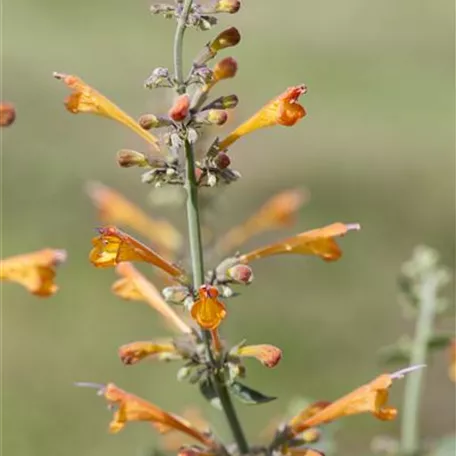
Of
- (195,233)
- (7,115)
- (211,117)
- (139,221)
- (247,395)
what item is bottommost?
(247,395)

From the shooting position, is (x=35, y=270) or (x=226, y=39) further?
(x=35, y=270)

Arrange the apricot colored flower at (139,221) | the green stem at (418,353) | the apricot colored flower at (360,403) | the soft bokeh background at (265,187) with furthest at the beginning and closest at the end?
the soft bokeh background at (265,187) < the apricot colored flower at (139,221) < the green stem at (418,353) < the apricot colored flower at (360,403)

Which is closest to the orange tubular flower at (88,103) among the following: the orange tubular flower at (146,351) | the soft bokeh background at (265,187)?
the orange tubular flower at (146,351)

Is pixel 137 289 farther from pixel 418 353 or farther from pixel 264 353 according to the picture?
pixel 418 353

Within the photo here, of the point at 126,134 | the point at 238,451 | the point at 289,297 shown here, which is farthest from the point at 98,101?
the point at 126,134

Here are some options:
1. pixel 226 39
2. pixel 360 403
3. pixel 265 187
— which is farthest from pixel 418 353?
pixel 265 187

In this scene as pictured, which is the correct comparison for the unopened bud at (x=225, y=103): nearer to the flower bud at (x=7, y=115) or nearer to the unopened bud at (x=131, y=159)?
the unopened bud at (x=131, y=159)
